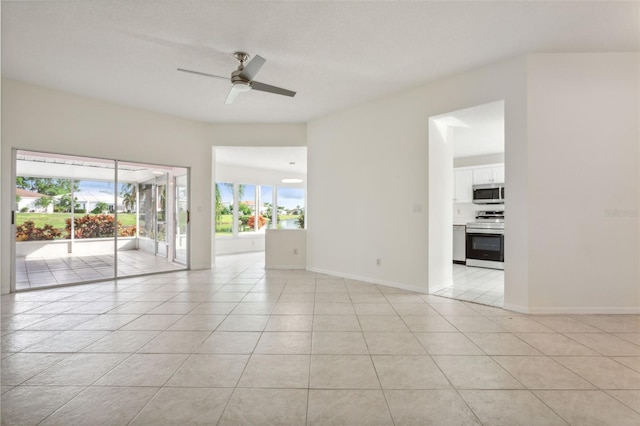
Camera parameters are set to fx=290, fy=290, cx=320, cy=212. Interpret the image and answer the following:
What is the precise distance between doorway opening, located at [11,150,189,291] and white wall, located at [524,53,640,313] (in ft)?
19.2

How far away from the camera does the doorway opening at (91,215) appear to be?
6.70 meters

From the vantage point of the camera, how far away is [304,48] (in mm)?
3219

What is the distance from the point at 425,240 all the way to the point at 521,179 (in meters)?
1.39

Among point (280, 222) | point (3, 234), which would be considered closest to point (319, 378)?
point (3, 234)

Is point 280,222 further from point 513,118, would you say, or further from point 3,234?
point 513,118

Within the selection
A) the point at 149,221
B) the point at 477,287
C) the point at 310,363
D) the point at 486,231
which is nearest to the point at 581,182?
the point at 477,287

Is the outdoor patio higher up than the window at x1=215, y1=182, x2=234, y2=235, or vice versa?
the window at x1=215, y1=182, x2=234, y2=235

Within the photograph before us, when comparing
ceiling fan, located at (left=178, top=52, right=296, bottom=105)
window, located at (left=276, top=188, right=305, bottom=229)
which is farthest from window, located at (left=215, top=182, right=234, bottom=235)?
ceiling fan, located at (left=178, top=52, right=296, bottom=105)

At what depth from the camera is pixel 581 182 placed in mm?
3320

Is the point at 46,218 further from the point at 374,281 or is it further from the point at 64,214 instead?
the point at 374,281

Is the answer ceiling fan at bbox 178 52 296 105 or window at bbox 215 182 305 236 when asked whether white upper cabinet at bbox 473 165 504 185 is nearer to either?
window at bbox 215 182 305 236

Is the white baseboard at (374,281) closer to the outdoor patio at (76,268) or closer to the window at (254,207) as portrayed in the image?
the window at (254,207)

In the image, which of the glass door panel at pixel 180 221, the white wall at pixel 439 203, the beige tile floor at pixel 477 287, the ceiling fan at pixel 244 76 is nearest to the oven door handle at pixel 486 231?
the beige tile floor at pixel 477 287

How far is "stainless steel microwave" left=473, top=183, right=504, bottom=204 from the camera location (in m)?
6.47
